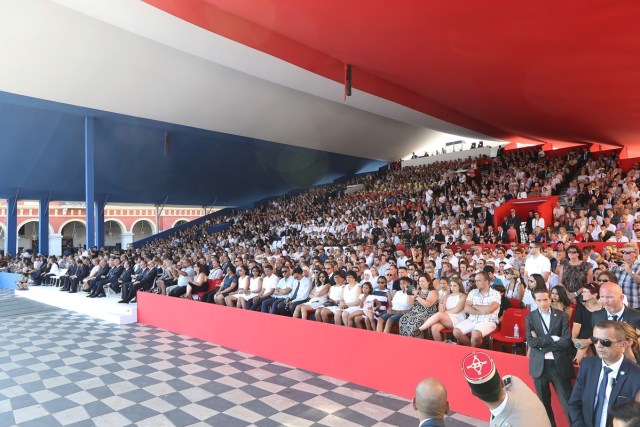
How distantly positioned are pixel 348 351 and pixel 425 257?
12.4ft

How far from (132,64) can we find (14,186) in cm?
1248

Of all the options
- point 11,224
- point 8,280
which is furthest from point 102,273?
point 11,224

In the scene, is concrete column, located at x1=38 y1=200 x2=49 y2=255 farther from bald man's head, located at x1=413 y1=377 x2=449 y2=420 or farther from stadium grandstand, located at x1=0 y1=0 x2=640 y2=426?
bald man's head, located at x1=413 y1=377 x2=449 y2=420

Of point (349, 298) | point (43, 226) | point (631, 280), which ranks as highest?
point (43, 226)

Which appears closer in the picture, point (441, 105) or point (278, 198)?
point (441, 105)

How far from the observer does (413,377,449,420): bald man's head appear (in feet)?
5.62

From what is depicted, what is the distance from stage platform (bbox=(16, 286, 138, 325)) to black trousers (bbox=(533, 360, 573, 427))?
7521 mm

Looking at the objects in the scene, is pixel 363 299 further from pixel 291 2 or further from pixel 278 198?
pixel 278 198

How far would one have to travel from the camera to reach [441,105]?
488 inches

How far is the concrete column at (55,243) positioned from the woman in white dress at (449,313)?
30.7 meters

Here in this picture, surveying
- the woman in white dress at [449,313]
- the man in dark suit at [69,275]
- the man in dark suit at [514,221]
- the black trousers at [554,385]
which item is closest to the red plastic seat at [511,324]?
the woman in white dress at [449,313]

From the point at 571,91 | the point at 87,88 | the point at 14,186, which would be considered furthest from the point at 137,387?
the point at 14,186

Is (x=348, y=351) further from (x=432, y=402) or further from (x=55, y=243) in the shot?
(x=55, y=243)

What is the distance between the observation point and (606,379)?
2258 millimetres
